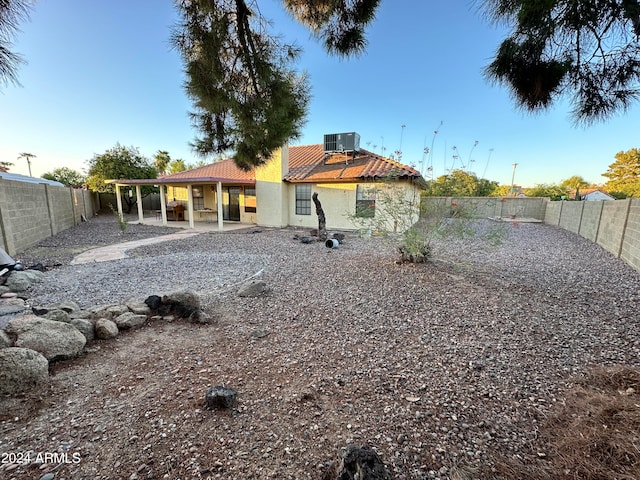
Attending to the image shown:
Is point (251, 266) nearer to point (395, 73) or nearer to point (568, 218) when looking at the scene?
point (395, 73)

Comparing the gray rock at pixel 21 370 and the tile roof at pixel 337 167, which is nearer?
the gray rock at pixel 21 370

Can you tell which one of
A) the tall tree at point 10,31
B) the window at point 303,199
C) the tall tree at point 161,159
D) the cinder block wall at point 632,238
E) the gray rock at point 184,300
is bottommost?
the gray rock at point 184,300

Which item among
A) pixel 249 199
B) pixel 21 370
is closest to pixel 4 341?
pixel 21 370

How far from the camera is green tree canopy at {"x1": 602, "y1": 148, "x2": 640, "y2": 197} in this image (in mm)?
27172

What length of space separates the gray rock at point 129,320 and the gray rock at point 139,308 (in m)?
0.08

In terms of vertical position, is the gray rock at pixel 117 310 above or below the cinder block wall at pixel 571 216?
below

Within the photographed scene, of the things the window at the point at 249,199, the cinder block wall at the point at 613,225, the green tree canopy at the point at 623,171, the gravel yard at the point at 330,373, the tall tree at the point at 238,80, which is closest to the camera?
the gravel yard at the point at 330,373

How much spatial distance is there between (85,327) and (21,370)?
0.86m

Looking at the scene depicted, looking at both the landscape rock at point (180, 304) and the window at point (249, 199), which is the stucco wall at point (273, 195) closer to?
the window at point (249, 199)

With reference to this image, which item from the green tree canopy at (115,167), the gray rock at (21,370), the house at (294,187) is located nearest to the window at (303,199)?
the house at (294,187)

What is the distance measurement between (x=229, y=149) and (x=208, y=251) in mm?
4735

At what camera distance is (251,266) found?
6094mm

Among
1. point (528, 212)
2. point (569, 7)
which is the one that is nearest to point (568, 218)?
point (528, 212)

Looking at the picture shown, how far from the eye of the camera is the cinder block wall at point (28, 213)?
6.65 m
